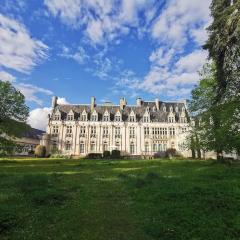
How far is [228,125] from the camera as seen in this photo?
22922 millimetres

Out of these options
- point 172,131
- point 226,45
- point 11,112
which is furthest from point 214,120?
point 172,131

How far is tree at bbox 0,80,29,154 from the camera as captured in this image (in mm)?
38250

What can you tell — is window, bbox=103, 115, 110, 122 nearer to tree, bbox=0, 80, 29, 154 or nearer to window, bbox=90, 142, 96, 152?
window, bbox=90, 142, 96, 152

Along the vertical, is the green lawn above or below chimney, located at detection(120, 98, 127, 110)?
below

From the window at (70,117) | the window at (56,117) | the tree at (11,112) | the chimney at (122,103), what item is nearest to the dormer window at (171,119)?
the chimney at (122,103)

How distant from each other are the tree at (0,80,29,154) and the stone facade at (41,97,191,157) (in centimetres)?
3194

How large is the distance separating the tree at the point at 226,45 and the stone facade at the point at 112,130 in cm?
4867

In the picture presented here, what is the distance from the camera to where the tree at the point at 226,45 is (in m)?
18.5

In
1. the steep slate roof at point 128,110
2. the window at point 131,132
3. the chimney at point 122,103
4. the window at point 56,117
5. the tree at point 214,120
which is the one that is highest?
the chimney at point 122,103

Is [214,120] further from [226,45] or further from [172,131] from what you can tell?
[172,131]

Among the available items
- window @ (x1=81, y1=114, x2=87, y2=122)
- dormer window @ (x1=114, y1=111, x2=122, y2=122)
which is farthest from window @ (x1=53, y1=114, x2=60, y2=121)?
dormer window @ (x1=114, y1=111, x2=122, y2=122)

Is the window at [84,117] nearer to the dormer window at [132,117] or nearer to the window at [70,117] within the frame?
the window at [70,117]

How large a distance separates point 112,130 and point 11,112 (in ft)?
127

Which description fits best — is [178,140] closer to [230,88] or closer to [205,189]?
[230,88]
